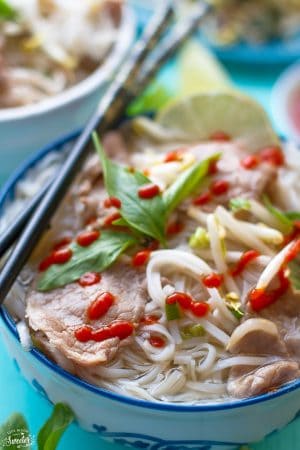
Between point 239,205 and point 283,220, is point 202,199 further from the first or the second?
point 283,220

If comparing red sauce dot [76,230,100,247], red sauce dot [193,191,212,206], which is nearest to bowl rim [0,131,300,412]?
red sauce dot [76,230,100,247]

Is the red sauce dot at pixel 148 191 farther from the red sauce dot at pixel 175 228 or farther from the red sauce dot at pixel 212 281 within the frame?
the red sauce dot at pixel 212 281

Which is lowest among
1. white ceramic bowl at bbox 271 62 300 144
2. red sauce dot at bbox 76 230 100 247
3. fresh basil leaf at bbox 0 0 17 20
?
white ceramic bowl at bbox 271 62 300 144

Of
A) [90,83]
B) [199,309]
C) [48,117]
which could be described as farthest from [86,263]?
[90,83]

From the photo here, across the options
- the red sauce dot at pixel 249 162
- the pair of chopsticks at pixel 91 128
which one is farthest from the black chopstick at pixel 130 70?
the red sauce dot at pixel 249 162

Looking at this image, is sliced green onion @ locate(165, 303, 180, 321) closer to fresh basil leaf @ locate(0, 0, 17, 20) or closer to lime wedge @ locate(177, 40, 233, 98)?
lime wedge @ locate(177, 40, 233, 98)

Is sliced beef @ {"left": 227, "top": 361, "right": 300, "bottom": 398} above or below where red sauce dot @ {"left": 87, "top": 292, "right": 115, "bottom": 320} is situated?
below

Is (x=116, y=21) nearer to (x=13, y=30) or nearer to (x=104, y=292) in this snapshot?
Answer: (x=13, y=30)
